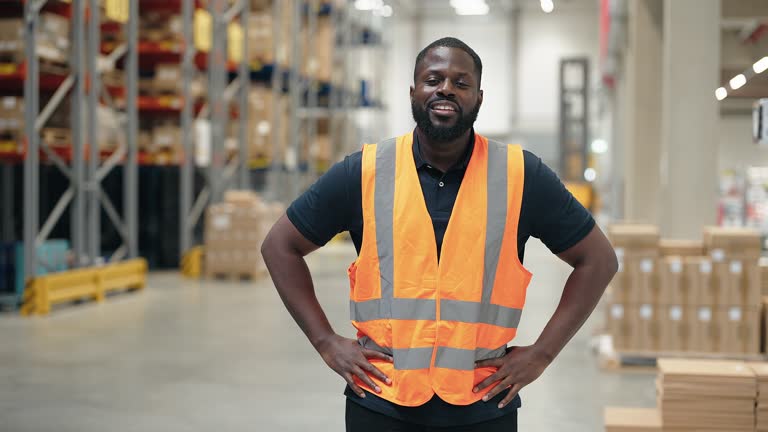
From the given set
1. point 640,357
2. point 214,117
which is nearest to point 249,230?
point 214,117

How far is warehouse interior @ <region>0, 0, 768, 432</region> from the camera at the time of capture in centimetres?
641

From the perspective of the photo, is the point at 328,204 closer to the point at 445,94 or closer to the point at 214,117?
the point at 445,94

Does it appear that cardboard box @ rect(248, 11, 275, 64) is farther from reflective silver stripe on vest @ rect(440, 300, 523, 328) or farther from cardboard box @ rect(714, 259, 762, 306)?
reflective silver stripe on vest @ rect(440, 300, 523, 328)

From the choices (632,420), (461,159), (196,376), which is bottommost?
(196,376)

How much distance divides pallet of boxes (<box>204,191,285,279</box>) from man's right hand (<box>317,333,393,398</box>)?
11.6 m

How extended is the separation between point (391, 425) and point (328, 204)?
57 cm

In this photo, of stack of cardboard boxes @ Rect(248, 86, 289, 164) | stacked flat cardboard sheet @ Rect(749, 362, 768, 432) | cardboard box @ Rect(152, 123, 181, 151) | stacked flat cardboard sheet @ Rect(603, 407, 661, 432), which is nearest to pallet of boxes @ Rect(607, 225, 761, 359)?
stacked flat cardboard sheet @ Rect(603, 407, 661, 432)

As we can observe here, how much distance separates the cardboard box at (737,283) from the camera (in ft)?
24.5

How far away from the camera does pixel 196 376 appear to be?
24.2 feet

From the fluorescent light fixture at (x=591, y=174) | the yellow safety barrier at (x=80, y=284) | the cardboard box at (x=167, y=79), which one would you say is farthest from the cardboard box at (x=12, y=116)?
the fluorescent light fixture at (x=591, y=174)

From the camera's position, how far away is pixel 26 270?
1023 cm

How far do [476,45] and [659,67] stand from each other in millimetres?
27771

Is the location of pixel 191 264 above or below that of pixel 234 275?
above

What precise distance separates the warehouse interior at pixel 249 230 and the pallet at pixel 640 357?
0.8 inches
